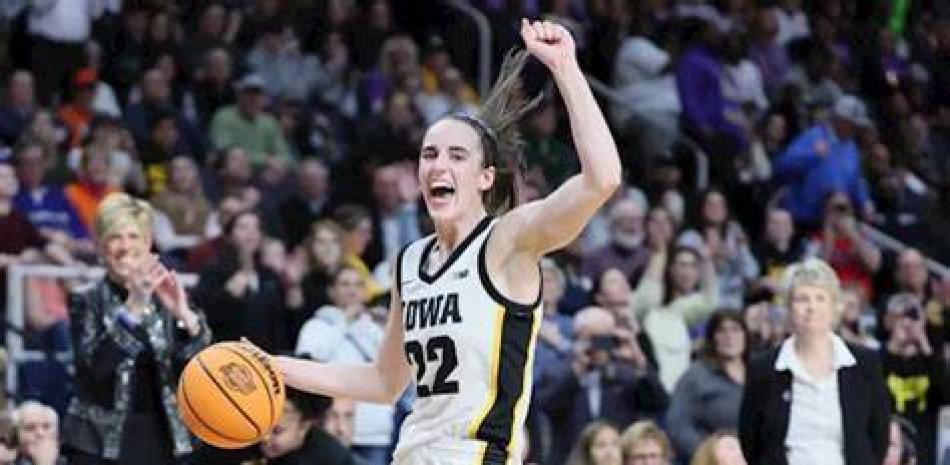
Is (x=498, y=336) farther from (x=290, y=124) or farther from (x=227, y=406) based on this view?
(x=290, y=124)

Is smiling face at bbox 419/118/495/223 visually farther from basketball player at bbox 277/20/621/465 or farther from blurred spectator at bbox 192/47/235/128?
blurred spectator at bbox 192/47/235/128

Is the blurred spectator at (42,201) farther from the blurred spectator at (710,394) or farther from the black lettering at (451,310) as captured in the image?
the black lettering at (451,310)

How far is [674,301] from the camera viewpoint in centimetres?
1423

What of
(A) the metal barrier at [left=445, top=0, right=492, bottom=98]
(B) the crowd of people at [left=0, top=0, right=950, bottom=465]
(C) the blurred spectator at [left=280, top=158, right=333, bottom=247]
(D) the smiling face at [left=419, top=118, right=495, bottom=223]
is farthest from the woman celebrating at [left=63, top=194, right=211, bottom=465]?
(A) the metal barrier at [left=445, top=0, right=492, bottom=98]

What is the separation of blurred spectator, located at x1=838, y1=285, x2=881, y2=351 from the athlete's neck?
660 centimetres

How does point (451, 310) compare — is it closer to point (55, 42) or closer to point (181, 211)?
point (181, 211)

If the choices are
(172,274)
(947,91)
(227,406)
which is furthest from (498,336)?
(947,91)

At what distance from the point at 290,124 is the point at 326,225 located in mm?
3197

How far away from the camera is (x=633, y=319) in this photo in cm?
1315

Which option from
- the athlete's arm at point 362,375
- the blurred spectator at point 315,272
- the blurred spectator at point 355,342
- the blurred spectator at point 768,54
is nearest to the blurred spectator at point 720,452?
the blurred spectator at point 355,342

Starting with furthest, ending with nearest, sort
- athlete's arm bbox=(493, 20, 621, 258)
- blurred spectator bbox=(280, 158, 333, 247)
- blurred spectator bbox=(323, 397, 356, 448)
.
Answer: blurred spectator bbox=(280, 158, 333, 247) → blurred spectator bbox=(323, 397, 356, 448) → athlete's arm bbox=(493, 20, 621, 258)

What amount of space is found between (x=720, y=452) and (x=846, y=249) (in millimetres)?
6213

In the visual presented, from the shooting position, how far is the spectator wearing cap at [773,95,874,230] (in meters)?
17.5

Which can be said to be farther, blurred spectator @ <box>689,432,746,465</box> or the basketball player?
blurred spectator @ <box>689,432,746,465</box>
